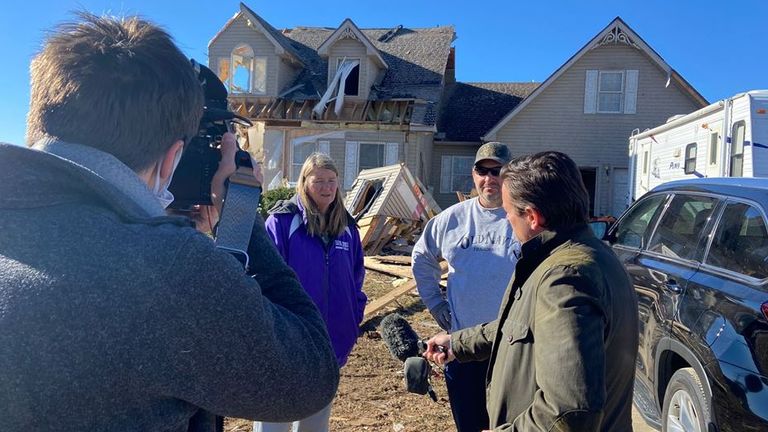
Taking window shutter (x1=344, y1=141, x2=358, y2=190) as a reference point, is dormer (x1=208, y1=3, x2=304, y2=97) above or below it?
above

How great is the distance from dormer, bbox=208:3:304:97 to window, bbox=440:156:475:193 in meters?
6.73

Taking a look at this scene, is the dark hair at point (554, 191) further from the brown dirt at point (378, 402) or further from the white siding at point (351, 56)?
the white siding at point (351, 56)

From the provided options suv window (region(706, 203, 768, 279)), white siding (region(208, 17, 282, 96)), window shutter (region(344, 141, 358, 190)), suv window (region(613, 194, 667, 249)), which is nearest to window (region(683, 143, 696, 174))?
suv window (region(613, 194, 667, 249))

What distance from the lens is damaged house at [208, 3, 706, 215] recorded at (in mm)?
18734

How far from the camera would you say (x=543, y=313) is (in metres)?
1.68

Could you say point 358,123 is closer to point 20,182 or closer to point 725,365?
point 725,365

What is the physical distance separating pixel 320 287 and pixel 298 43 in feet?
73.4

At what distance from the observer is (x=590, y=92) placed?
19.0 metres

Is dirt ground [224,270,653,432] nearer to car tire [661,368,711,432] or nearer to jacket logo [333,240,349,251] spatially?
car tire [661,368,711,432]

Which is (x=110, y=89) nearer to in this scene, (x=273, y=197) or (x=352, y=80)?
(x=273, y=197)

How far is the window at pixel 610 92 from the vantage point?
61.8ft

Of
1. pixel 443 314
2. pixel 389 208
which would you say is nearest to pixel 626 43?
pixel 389 208

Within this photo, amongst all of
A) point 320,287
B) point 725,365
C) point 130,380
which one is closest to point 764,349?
point 725,365

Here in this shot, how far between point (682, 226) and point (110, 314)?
399 centimetres
